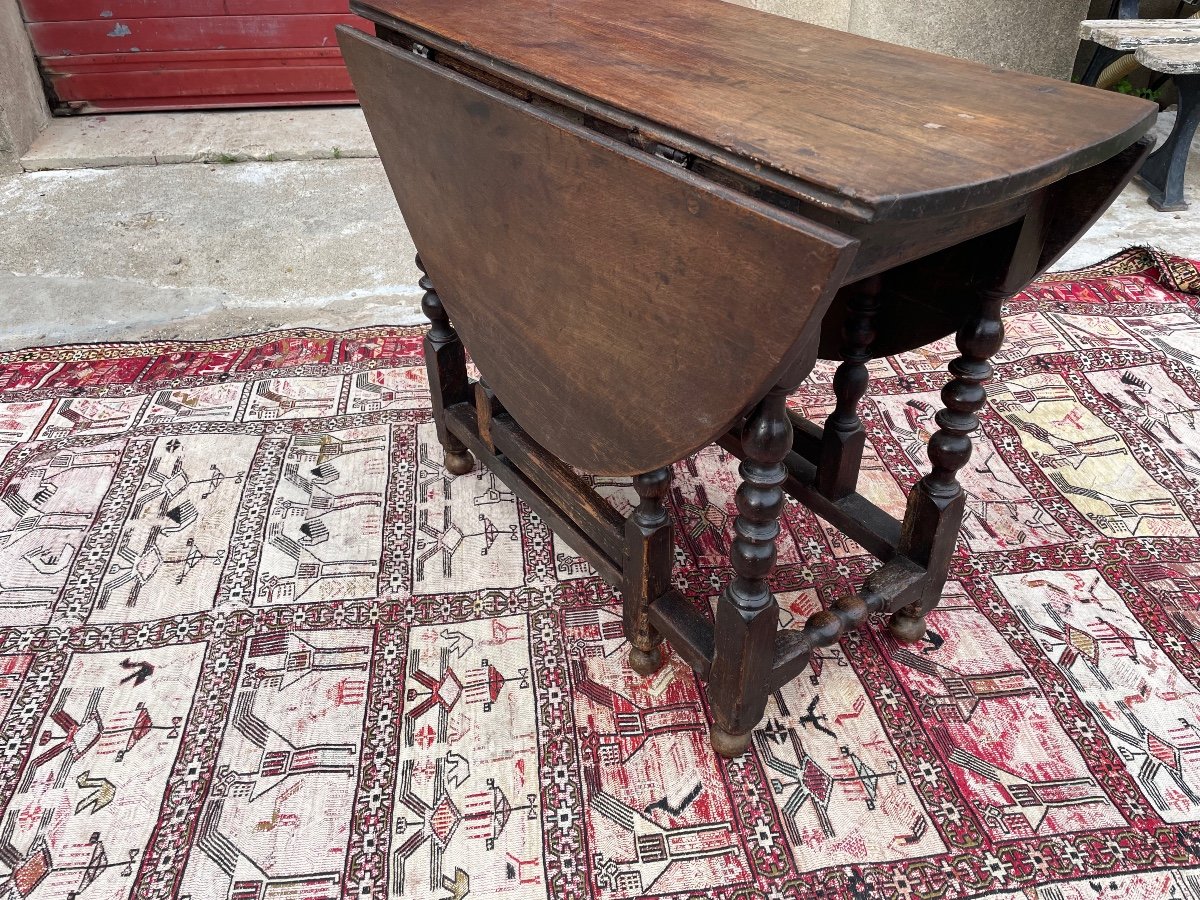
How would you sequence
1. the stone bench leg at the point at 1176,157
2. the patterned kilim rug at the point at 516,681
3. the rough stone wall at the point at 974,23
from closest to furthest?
1. the patterned kilim rug at the point at 516,681
2. the stone bench leg at the point at 1176,157
3. the rough stone wall at the point at 974,23

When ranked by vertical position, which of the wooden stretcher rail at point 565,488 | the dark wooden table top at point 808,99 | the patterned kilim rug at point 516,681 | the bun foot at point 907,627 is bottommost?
the patterned kilim rug at point 516,681

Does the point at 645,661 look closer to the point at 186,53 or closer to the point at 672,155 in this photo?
the point at 672,155

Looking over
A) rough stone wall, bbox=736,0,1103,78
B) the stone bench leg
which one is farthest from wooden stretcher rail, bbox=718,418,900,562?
rough stone wall, bbox=736,0,1103,78

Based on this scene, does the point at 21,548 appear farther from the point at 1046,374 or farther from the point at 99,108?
the point at 99,108

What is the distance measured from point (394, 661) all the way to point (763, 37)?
1.32 m

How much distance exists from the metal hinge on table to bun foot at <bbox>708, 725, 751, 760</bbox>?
0.90 meters

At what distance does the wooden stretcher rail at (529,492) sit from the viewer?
162 cm

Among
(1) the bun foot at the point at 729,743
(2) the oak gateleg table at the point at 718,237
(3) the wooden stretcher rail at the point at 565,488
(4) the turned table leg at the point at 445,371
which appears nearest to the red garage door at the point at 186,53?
(4) the turned table leg at the point at 445,371

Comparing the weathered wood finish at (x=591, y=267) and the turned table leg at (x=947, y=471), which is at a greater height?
the weathered wood finish at (x=591, y=267)

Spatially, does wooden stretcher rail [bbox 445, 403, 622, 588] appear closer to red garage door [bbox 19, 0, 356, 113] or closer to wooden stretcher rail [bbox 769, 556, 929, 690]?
wooden stretcher rail [bbox 769, 556, 929, 690]

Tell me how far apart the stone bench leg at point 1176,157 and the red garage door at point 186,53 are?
3.42m

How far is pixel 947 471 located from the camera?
152cm

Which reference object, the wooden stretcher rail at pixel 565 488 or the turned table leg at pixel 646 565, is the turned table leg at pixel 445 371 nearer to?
the wooden stretcher rail at pixel 565 488

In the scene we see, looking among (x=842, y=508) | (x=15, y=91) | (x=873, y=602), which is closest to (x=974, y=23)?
(x=842, y=508)
